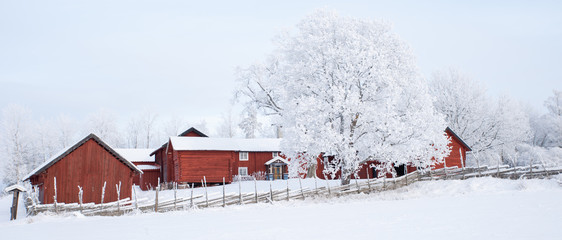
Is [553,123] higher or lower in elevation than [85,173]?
higher

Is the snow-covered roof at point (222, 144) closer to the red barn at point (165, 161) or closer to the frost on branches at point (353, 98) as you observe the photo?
the red barn at point (165, 161)

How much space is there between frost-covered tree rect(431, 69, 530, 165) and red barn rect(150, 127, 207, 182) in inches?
1194

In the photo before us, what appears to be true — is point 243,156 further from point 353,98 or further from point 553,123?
point 553,123

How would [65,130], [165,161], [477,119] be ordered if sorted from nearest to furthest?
1. [477,119]
2. [165,161]
3. [65,130]

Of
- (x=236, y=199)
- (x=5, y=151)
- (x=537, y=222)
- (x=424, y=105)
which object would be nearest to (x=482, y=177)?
(x=424, y=105)

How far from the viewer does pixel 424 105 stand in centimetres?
2622

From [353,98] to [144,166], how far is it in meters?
34.9

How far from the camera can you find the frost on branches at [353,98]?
2506cm

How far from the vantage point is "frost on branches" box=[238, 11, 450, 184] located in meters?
25.1

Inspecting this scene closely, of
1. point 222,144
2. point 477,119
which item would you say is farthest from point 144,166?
point 477,119

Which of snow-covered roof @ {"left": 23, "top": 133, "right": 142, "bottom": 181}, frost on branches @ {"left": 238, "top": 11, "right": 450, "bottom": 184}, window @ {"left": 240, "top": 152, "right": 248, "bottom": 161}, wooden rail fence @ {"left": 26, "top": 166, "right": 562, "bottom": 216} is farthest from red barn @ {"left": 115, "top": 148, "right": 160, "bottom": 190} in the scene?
frost on branches @ {"left": 238, "top": 11, "right": 450, "bottom": 184}

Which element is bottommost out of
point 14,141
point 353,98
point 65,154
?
point 65,154

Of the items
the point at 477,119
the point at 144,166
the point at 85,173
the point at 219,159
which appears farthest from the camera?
the point at 144,166

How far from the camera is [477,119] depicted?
154 feet
